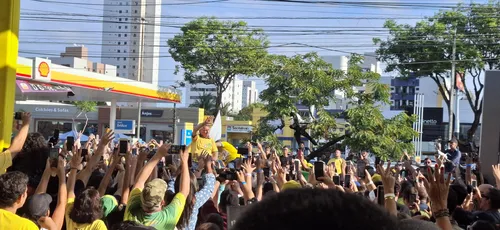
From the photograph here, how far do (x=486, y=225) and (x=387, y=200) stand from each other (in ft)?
2.14

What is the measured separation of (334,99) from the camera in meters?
26.4

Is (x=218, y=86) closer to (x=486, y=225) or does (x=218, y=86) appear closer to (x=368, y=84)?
(x=368, y=84)

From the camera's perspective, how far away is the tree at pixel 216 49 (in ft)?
158

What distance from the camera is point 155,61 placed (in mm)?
142250

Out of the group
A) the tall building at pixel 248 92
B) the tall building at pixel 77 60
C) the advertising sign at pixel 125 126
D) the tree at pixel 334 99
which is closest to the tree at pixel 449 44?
the tree at pixel 334 99

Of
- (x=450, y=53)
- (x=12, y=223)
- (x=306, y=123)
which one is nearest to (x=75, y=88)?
(x=306, y=123)

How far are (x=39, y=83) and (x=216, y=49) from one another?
25.1 m

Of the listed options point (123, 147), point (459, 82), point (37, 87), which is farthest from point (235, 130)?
point (123, 147)

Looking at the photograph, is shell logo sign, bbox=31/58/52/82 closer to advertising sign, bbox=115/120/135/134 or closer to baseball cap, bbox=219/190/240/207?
advertising sign, bbox=115/120/135/134

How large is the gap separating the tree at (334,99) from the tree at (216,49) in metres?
21.6

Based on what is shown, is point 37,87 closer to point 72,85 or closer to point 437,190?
→ point 72,85

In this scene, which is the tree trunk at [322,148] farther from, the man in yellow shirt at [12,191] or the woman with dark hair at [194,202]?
the man in yellow shirt at [12,191]

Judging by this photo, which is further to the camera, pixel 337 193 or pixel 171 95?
pixel 171 95

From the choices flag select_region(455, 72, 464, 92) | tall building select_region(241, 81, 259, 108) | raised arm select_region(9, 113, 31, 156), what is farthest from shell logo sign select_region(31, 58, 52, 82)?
tall building select_region(241, 81, 259, 108)
